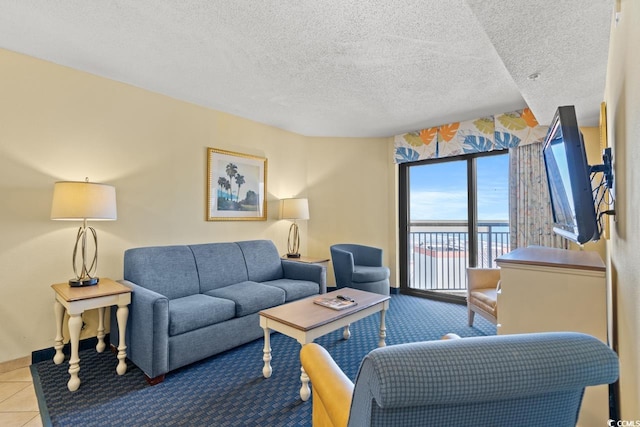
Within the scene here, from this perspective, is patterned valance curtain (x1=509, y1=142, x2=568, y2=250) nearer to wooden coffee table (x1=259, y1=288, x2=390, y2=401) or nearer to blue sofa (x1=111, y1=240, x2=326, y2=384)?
wooden coffee table (x1=259, y1=288, x2=390, y2=401)

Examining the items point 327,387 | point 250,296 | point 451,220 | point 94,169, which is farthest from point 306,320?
point 451,220

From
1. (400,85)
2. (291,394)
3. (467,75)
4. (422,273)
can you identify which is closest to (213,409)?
(291,394)

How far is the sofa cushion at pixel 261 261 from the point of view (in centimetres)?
347

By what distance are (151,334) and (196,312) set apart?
0.34m

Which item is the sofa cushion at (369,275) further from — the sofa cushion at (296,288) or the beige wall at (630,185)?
the beige wall at (630,185)

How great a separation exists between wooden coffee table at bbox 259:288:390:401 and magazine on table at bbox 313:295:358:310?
0.04 meters

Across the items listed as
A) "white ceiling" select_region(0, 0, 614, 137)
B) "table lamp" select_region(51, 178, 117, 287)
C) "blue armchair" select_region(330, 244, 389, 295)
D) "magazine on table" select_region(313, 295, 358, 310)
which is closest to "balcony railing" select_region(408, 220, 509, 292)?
"blue armchair" select_region(330, 244, 389, 295)

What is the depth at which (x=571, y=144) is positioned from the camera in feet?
4.19

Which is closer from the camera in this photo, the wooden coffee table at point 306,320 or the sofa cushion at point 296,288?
the wooden coffee table at point 306,320

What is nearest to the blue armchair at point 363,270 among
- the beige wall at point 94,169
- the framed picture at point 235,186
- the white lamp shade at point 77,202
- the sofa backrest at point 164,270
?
the beige wall at point 94,169

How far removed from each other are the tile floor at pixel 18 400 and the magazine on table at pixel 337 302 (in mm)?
1839

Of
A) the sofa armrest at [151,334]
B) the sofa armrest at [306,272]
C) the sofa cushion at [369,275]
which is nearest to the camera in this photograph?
the sofa armrest at [151,334]

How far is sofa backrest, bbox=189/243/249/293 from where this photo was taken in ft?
10.0

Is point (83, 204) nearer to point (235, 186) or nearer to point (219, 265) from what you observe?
point (219, 265)
